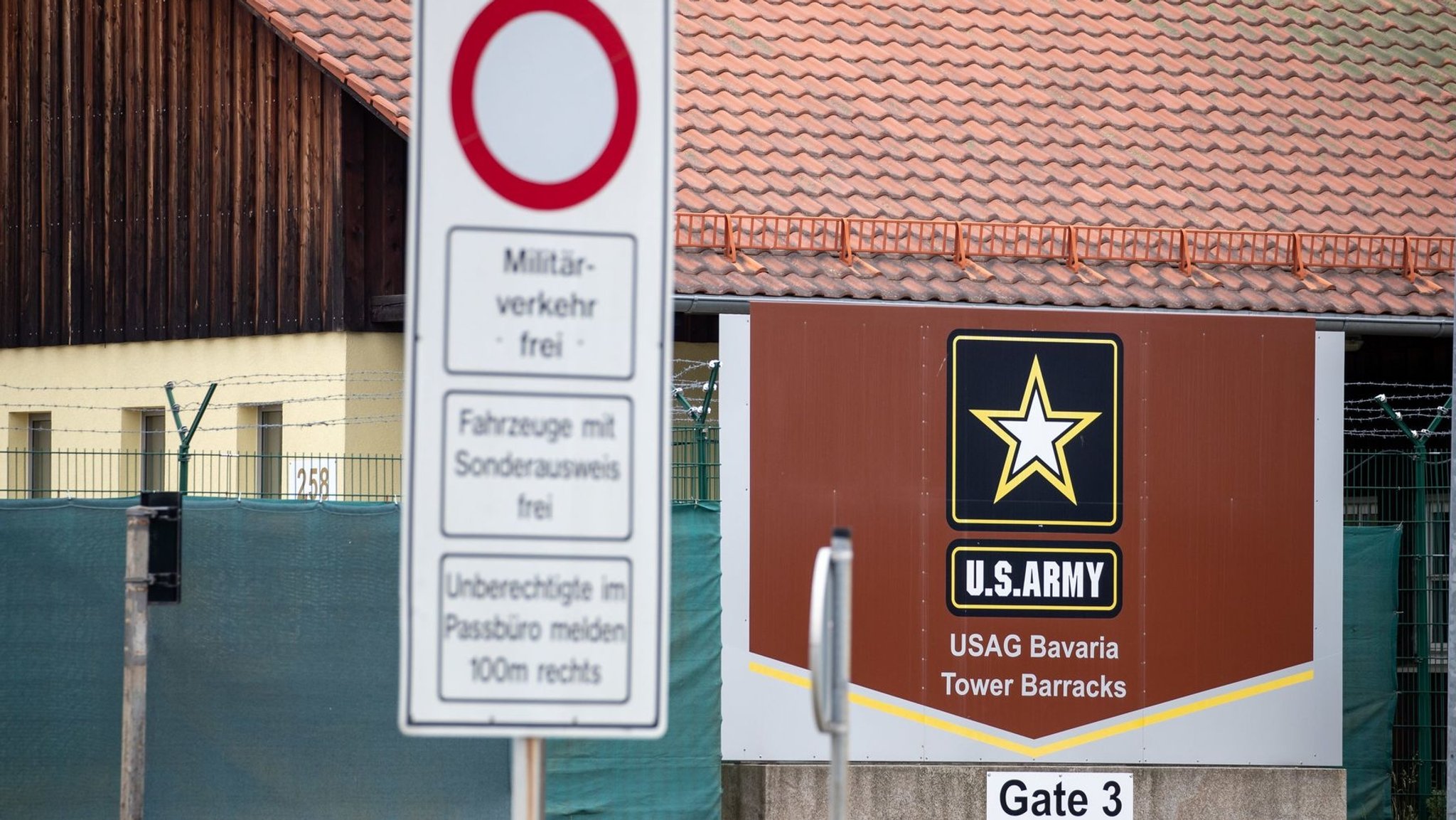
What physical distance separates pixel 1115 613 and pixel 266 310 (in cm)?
740

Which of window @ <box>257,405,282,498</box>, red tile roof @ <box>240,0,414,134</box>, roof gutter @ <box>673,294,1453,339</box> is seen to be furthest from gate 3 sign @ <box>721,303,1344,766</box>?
window @ <box>257,405,282,498</box>

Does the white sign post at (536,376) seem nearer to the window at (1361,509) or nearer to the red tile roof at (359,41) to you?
the red tile roof at (359,41)

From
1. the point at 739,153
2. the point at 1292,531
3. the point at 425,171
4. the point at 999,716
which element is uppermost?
the point at 739,153

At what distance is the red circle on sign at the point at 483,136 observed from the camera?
3.49m

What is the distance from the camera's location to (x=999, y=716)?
12625 millimetres

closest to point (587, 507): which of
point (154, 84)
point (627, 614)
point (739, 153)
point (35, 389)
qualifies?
point (627, 614)

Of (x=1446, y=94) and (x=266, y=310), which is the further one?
(x=1446, y=94)

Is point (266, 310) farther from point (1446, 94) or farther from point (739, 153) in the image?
point (1446, 94)

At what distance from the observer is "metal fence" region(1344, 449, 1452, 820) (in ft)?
46.2

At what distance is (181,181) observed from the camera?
57.8 ft

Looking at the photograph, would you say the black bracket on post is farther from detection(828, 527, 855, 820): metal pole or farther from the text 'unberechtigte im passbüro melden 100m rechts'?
the text 'unberechtigte im passbüro melden 100m rechts'

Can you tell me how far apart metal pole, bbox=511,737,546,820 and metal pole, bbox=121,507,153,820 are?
702cm

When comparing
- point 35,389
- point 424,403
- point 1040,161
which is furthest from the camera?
point 35,389

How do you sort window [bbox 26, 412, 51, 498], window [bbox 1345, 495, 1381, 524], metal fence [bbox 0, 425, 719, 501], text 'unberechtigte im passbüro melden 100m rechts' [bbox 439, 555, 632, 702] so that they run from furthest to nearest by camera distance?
window [bbox 26, 412, 51, 498]
window [bbox 1345, 495, 1381, 524]
metal fence [bbox 0, 425, 719, 501]
text 'unberechtigte im passbüro melden 100m rechts' [bbox 439, 555, 632, 702]
